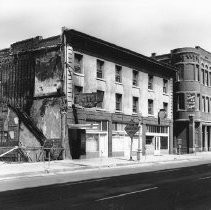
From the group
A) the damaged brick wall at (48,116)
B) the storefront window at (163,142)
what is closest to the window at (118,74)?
the damaged brick wall at (48,116)

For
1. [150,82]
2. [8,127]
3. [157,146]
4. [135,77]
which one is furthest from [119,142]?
[8,127]

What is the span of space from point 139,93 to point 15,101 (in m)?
11.7

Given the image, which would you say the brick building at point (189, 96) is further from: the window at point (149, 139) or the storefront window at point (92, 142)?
the storefront window at point (92, 142)

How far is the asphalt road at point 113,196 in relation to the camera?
32.4 ft

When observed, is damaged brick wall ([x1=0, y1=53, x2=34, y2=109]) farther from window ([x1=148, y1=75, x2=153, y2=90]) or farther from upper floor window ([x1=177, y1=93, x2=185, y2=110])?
upper floor window ([x1=177, y1=93, x2=185, y2=110])

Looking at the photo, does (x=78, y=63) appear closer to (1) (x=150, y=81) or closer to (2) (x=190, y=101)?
(1) (x=150, y=81)

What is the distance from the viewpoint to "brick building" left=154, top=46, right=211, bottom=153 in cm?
4441

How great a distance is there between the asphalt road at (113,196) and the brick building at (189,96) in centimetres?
2998

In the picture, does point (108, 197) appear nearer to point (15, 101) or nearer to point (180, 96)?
point (15, 101)

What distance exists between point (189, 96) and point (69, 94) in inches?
749

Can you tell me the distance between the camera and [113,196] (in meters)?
11.5

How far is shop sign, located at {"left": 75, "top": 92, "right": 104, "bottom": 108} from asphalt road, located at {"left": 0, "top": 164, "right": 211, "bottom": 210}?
1298 centimetres

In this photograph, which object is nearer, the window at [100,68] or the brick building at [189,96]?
the window at [100,68]

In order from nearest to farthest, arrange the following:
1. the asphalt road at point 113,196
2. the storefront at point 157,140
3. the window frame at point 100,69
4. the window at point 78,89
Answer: the asphalt road at point 113,196
the window at point 78,89
the window frame at point 100,69
the storefront at point 157,140
